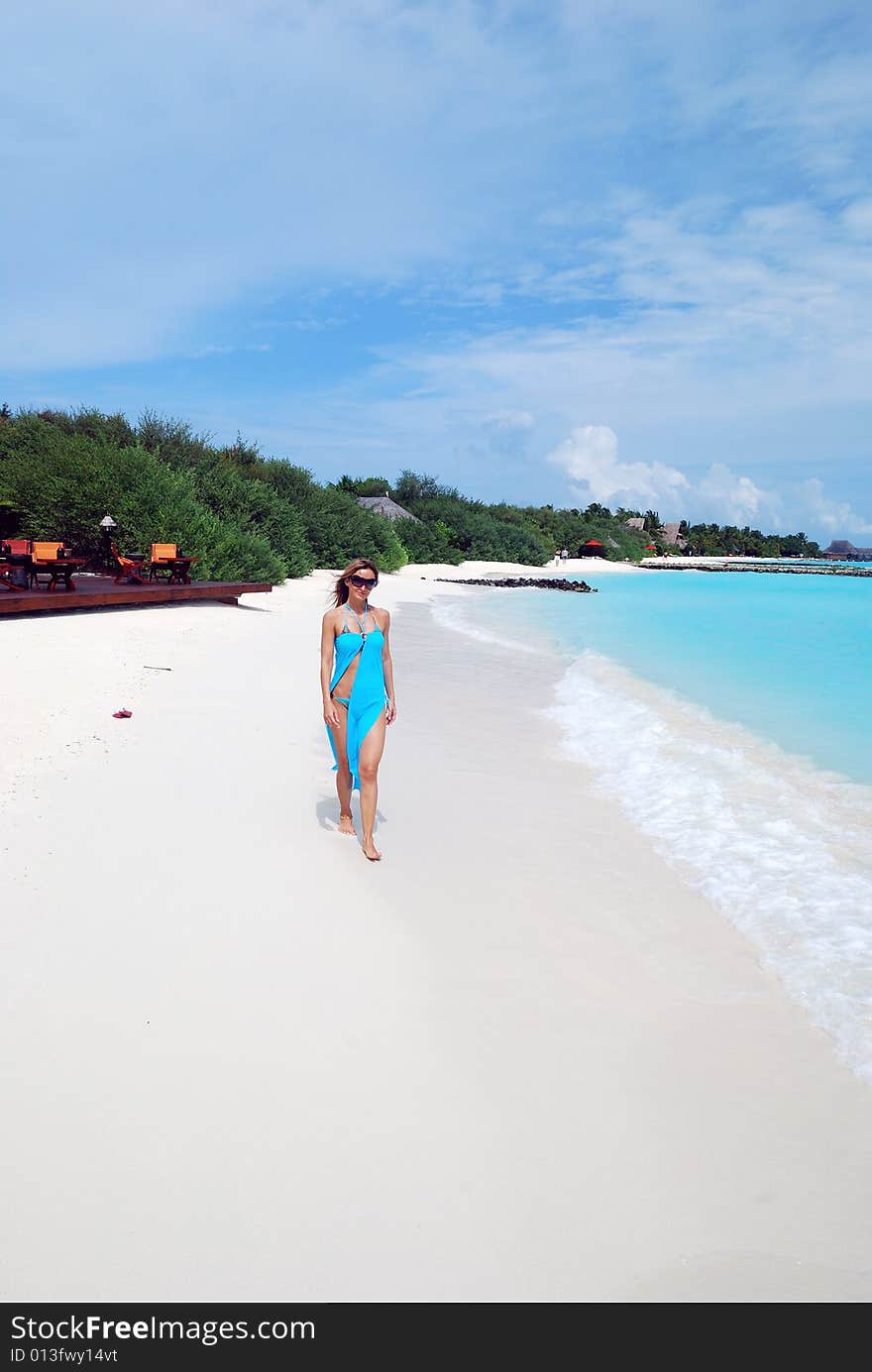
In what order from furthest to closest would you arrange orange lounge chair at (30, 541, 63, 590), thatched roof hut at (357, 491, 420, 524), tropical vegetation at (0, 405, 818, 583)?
thatched roof hut at (357, 491, 420, 524) → tropical vegetation at (0, 405, 818, 583) → orange lounge chair at (30, 541, 63, 590)

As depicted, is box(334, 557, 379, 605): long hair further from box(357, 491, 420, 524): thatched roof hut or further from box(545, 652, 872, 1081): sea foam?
box(357, 491, 420, 524): thatched roof hut

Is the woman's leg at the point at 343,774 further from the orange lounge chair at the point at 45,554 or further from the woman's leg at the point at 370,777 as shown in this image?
the orange lounge chair at the point at 45,554

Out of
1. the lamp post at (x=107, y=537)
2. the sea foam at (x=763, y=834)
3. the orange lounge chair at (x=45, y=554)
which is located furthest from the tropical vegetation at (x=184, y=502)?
the sea foam at (x=763, y=834)

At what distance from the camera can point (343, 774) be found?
4914 mm

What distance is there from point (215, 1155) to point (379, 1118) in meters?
0.49

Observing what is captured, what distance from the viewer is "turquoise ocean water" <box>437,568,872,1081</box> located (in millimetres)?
4137

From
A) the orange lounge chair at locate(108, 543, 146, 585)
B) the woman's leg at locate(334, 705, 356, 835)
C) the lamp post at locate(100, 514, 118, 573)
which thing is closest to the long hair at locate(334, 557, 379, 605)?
the woman's leg at locate(334, 705, 356, 835)

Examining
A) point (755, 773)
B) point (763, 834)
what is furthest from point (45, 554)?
point (763, 834)

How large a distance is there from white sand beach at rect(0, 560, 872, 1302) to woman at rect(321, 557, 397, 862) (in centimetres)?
45

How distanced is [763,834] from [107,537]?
54.2 feet

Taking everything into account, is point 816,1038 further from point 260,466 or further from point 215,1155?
point 260,466

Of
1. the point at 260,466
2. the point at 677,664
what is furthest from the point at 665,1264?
the point at 260,466

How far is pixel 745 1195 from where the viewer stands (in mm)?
2443

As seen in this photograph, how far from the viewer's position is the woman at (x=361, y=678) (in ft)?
15.0
